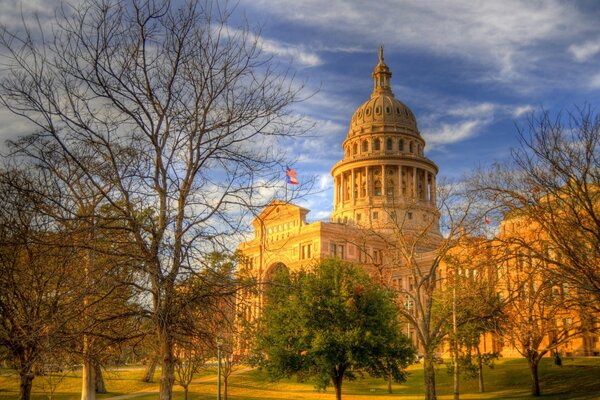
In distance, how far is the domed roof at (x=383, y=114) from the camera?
117 meters

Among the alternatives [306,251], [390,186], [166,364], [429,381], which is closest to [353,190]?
[390,186]

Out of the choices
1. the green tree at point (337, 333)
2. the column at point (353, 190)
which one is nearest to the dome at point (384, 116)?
the column at point (353, 190)

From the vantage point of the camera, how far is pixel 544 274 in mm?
18719

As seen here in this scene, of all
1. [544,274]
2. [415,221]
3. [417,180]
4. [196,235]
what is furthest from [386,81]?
[196,235]

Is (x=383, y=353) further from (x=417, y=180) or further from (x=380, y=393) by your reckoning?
(x=417, y=180)

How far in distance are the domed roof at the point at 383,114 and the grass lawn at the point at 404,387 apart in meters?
66.1

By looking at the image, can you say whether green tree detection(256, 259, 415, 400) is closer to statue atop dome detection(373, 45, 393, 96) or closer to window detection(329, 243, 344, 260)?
window detection(329, 243, 344, 260)

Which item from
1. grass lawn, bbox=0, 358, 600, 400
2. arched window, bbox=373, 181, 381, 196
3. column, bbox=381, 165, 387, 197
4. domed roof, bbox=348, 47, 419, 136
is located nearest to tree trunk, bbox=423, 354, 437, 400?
grass lawn, bbox=0, 358, 600, 400

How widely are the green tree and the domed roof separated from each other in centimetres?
8042

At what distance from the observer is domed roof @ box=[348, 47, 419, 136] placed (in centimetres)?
11669

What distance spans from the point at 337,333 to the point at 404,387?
1664 cm

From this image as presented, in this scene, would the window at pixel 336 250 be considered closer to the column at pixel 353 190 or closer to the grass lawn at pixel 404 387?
the column at pixel 353 190

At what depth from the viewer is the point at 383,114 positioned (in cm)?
11881

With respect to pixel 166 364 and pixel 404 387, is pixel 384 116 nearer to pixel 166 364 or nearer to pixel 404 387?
pixel 404 387
